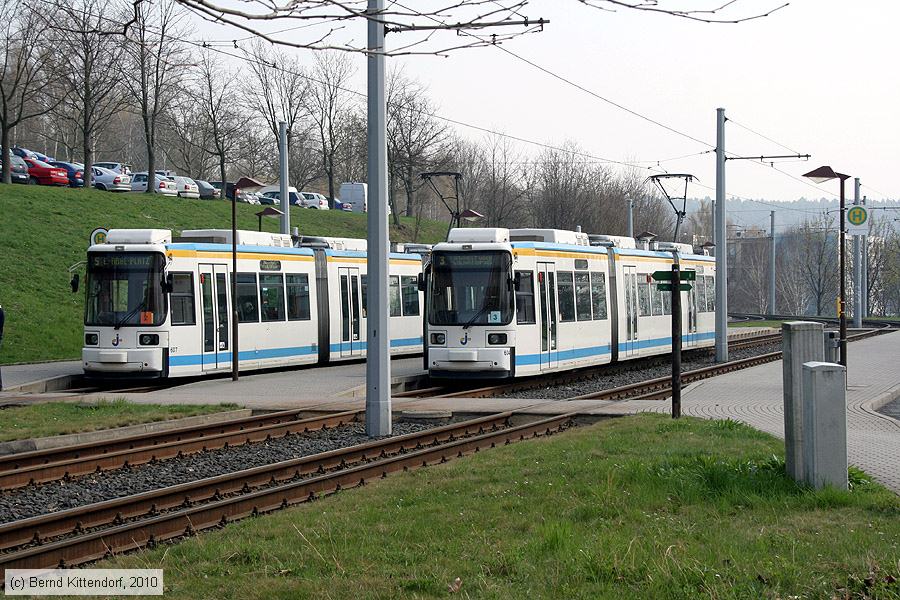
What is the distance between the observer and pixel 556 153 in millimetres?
75000

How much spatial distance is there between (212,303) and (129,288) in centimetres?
188

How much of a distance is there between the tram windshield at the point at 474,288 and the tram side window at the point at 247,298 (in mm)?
4940

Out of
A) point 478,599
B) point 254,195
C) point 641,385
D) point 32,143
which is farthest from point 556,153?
point 478,599

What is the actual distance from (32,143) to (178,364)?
77625 mm

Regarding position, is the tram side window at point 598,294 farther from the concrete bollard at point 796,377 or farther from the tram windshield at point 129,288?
the concrete bollard at point 796,377

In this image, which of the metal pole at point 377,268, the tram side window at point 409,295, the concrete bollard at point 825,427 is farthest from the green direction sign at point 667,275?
the tram side window at point 409,295

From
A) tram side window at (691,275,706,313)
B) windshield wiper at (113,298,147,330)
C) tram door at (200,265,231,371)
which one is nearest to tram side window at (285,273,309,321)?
tram door at (200,265,231,371)

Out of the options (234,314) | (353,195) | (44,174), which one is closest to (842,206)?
(234,314)

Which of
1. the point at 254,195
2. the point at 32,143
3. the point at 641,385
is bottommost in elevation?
the point at 641,385

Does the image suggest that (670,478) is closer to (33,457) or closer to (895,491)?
(895,491)

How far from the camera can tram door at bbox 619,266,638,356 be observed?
27.9 m

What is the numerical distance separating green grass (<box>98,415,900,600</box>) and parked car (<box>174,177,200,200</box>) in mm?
51370

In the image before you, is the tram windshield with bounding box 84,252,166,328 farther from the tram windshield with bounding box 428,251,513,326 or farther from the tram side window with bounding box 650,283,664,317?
the tram side window with bounding box 650,283,664,317

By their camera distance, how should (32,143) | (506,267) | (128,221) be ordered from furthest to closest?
1. (32,143)
2. (128,221)
3. (506,267)
